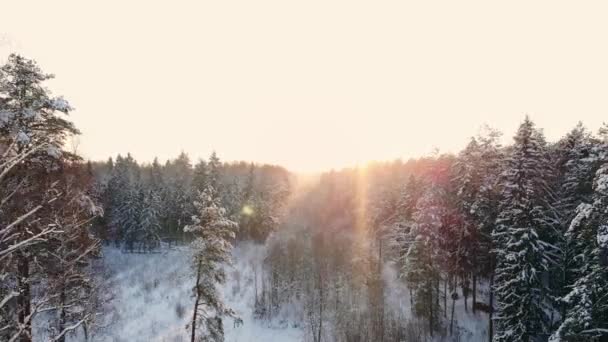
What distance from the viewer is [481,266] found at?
32.0 m

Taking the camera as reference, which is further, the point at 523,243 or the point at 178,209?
the point at 178,209

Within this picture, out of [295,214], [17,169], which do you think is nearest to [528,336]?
[17,169]

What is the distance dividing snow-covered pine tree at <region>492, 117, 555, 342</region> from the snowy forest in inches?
3.9

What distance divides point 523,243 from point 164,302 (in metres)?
31.5

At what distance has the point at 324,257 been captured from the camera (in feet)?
174

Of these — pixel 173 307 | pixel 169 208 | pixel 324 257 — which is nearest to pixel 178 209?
pixel 169 208

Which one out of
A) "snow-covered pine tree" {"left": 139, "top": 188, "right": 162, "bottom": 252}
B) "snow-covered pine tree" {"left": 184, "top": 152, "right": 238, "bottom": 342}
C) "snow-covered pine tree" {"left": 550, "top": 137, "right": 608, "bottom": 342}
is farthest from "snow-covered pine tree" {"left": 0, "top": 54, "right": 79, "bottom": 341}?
"snow-covered pine tree" {"left": 139, "top": 188, "right": 162, "bottom": 252}

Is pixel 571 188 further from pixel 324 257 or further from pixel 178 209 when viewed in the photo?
pixel 178 209

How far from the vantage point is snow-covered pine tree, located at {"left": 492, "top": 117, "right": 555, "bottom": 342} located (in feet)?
78.4

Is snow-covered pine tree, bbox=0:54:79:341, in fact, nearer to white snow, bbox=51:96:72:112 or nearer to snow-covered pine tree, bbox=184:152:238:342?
white snow, bbox=51:96:72:112

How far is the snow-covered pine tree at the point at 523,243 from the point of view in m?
23.9

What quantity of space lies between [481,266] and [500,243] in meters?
5.64

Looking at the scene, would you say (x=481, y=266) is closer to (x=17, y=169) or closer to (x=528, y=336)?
(x=528, y=336)

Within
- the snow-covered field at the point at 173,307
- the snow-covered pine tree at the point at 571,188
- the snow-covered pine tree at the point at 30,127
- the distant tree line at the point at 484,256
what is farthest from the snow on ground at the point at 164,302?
the snow-covered pine tree at the point at 571,188
